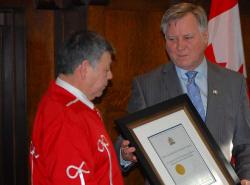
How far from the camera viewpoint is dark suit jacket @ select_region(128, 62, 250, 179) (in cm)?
214

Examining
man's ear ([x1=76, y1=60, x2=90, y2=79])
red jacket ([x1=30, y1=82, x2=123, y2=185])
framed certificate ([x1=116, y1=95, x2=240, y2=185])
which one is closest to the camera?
red jacket ([x1=30, y1=82, x2=123, y2=185])

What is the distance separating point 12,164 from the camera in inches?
119

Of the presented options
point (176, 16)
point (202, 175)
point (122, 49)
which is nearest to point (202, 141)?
point (202, 175)

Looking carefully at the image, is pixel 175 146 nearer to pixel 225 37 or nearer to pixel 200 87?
pixel 200 87

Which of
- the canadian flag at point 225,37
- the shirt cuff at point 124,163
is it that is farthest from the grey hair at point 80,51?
the canadian flag at point 225,37

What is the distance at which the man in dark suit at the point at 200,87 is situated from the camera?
7.00ft

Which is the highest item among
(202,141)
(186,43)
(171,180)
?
(186,43)

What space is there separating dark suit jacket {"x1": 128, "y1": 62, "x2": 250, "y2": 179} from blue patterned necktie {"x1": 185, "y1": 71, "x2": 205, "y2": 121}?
0.04 meters

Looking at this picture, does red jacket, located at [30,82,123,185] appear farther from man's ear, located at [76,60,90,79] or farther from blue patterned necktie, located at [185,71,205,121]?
blue patterned necktie, located at [185,71,205,121]

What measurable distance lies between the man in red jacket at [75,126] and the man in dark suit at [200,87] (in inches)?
15.8

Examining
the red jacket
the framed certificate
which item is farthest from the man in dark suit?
the red jacket

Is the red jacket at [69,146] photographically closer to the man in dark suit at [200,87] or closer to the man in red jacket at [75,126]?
the man in red jacket at [75,126]

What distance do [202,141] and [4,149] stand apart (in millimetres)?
1565

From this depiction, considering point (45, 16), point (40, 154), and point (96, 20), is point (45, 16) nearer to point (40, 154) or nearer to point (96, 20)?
point (96, 20)
